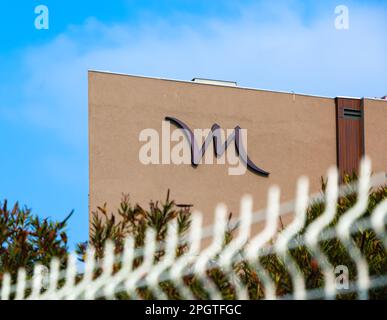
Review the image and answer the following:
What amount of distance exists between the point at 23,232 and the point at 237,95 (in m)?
17.0

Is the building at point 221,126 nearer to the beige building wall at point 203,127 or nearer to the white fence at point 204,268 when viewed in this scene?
the beige building wall at point 203,127

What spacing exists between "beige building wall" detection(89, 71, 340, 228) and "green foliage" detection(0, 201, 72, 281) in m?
14.2

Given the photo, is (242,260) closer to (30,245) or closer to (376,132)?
(30,245)

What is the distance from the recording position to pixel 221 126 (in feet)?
64.5

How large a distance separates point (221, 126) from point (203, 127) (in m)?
0.63

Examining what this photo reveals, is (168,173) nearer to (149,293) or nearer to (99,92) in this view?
(99,92)

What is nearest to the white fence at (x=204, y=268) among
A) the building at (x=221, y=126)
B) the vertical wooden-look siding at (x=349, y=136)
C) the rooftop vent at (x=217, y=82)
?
the building at (x=221, y=126)

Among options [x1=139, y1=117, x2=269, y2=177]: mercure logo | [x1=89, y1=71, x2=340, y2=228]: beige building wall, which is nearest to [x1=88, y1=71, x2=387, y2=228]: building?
[x1=89, y1=71, x2=340, y2=228]: beige building wall

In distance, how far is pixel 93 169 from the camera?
17875 mm

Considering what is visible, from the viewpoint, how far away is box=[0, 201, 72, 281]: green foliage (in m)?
3.39

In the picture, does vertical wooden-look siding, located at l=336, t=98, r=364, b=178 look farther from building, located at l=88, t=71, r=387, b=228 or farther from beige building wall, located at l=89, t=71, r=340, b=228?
beige building wall, located at l=89, t=71, r=340, b=228

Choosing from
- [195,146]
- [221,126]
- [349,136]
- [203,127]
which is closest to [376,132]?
[349,136]
